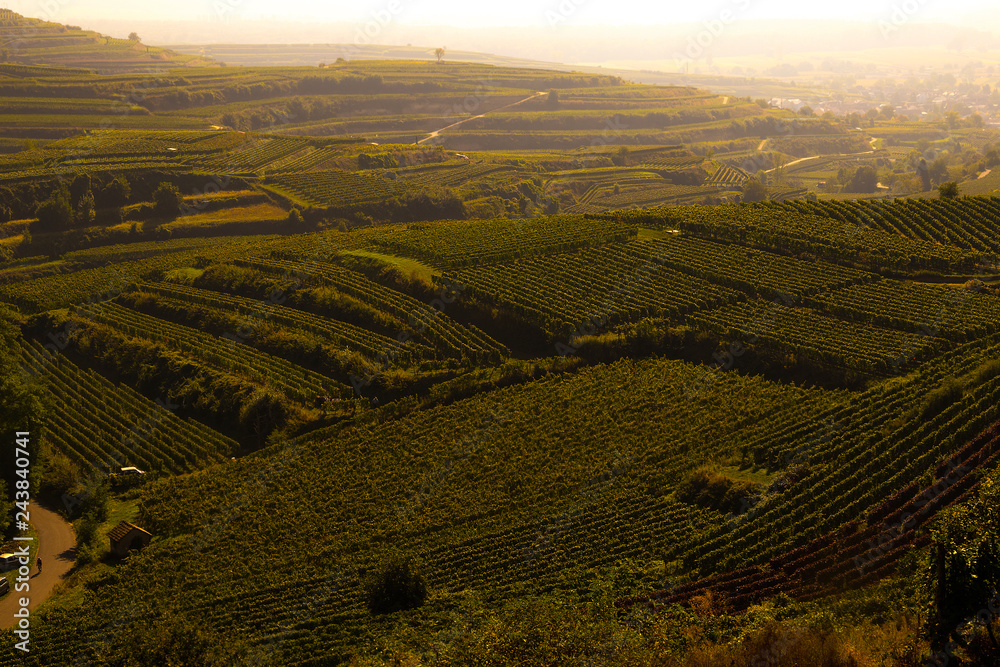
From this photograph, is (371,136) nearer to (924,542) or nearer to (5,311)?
(5,311)

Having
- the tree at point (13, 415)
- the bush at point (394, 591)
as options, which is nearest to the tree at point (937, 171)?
the bush at point (394, 591)

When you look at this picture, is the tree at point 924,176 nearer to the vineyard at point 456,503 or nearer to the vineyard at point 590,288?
the vineyard at point 590,288

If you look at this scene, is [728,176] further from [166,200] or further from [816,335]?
[816,335]

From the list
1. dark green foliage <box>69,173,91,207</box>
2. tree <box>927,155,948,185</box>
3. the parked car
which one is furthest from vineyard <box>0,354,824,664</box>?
tree <box>927,155,948,185</box>

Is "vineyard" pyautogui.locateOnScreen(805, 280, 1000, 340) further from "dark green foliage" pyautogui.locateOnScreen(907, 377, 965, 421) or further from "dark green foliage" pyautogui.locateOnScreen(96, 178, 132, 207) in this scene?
"dark green foliage" pyautogui.locateOnScreen(96, 178, 132, 207)

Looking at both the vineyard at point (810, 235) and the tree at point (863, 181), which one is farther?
the tree at point (863, 181)

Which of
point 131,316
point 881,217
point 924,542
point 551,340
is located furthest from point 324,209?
point 924,542

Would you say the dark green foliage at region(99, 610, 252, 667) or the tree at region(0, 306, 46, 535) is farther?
the tree at region(0, 306, 46, 535)
